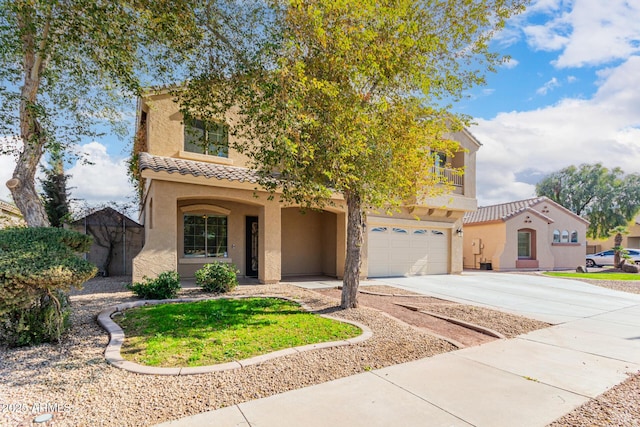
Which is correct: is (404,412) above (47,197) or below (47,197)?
below

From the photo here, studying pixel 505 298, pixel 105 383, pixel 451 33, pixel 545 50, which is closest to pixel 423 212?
pixel 505 298

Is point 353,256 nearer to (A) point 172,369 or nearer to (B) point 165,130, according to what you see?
(A) point 172,369

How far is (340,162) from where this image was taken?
6.82 meters

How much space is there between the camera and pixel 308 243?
15586 mm

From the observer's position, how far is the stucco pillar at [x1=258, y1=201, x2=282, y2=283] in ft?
39.9

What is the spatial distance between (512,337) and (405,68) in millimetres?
5690

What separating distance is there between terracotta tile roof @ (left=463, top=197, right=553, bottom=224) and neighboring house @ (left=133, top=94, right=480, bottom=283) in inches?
262

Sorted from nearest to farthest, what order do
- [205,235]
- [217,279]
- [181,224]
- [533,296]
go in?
[217,279]
[533,296]
[181,224]
[205,235]

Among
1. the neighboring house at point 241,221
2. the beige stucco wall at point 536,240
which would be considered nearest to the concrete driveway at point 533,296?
the neighboring house at point 241,221

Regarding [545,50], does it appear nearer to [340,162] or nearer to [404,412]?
[340,162]

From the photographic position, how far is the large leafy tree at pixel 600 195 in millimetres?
35938

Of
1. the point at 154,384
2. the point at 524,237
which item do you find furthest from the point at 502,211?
the point at 154,384

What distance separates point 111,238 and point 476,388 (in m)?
14.6

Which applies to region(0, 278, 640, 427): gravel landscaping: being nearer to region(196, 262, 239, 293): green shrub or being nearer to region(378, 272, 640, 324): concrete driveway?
region(196, 262, 239, 293): green shrub
